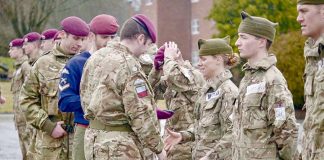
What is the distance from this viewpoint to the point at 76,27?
8.80 meters

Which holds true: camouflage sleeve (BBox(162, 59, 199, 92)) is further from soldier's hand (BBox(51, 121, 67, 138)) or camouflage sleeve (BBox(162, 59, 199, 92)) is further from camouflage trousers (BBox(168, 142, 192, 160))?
soldier's hand (BBox(51, 121, 67, 138))

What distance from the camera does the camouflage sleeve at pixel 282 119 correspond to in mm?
6836

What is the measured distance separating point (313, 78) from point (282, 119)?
4.01 feet

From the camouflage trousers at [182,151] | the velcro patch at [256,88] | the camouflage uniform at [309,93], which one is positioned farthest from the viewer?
the camouflage trousers at [182,151]

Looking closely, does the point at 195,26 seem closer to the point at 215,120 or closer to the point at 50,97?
the point at 50,97

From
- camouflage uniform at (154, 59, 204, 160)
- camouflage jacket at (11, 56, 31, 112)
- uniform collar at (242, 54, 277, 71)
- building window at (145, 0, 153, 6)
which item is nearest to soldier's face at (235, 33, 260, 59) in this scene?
uniform collar at (242, 54, 277, 71)

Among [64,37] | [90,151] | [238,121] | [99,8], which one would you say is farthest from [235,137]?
[99,8]

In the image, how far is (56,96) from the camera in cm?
926

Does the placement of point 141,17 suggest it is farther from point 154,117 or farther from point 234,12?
point 234,12

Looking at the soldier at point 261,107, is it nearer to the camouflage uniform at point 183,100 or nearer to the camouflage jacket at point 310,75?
the camouflage jacket at point 310,75

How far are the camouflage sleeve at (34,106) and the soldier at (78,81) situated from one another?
96cm

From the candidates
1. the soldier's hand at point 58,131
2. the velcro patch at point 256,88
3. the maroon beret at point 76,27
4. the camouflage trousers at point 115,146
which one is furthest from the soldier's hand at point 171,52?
the camouflage trousers at point 115,146

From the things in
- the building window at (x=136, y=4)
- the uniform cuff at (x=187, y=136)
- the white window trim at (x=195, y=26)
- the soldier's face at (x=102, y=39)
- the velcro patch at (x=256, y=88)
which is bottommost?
the white window trim at (x=195, y=26)

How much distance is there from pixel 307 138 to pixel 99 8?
55.3 m
